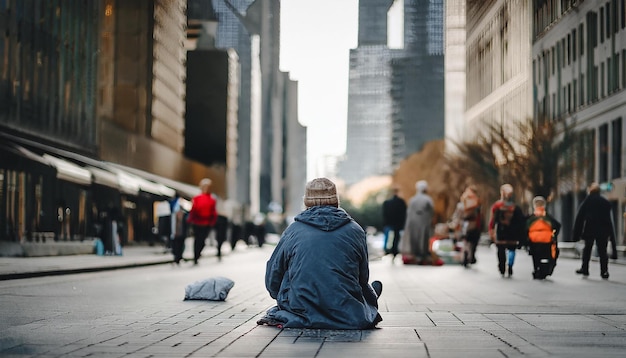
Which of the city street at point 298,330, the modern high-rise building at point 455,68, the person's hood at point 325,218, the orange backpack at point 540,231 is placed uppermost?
the modern high-rise building at point 455,68

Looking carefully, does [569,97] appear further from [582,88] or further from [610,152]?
[610,152]

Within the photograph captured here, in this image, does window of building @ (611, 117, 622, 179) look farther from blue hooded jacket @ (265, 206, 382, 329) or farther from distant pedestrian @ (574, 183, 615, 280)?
blue hooded jacket @ (265, 206, 382, 329)

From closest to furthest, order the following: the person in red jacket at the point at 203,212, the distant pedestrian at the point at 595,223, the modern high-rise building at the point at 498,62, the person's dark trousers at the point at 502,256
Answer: the distant pedestrian at the point at 595,223
the person's dark trousers at the point at 502,256
the person in red jacket at the point at 203,212
the modern high-rise building at the point at 498,62

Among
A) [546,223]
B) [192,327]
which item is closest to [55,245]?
[546,223]

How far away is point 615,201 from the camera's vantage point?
59656 millimetres

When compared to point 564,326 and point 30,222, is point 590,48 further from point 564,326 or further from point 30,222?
point 564,326

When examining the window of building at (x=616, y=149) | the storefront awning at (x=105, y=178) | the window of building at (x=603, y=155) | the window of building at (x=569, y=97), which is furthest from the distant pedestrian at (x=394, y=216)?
the window of building at (x=569, y=97)

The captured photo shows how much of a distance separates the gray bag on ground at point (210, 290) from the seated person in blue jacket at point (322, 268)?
3907 millimetres

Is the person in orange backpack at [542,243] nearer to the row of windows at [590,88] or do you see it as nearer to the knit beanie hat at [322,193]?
the knit beanie hat at [322,193]

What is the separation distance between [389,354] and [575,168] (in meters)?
55.8

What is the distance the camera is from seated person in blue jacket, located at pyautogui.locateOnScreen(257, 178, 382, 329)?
28.2 feet

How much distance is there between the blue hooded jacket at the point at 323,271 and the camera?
8602 mm

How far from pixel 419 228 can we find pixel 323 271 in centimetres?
1686

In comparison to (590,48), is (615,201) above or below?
below
